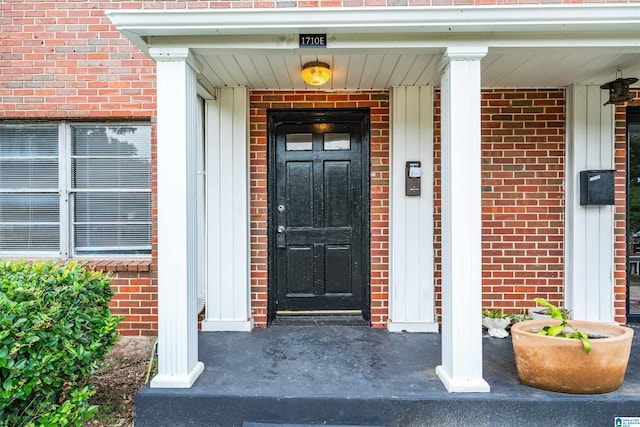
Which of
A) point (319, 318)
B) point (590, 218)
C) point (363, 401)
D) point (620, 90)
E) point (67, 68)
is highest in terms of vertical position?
point (67, 68)

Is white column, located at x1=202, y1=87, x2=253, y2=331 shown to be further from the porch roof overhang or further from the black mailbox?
the black mailbox

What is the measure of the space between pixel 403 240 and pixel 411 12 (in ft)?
6.28

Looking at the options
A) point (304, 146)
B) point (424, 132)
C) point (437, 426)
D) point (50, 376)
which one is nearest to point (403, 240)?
point (424, 132)

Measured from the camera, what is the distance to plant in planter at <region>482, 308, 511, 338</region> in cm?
352

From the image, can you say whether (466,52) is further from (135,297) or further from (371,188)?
(135,297)

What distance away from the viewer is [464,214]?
256 centimetres

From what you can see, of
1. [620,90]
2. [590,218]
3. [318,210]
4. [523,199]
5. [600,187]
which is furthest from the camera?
[318,210]

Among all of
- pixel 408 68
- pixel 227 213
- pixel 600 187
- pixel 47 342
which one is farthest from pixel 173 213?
pixel 600 187

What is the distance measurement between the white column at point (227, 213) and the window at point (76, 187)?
0.64 metres

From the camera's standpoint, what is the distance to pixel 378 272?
12.5 feet

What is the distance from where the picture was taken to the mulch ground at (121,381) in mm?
2695

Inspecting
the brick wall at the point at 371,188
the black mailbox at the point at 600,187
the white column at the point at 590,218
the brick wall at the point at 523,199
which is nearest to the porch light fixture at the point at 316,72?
the brick wall at the point at 371,188

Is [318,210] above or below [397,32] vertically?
below

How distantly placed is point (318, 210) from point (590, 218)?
245 centimetres
